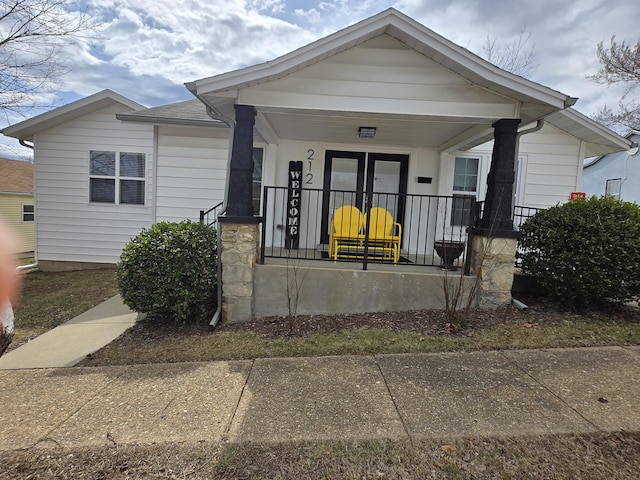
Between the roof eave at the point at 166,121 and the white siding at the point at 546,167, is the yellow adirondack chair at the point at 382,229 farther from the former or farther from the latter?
the roof eave at the point at 166,121

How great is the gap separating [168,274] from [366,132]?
12.2 feet

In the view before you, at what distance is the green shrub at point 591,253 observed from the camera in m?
4.11

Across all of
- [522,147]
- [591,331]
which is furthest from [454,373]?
[522,147]

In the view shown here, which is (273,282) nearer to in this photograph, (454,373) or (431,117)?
(454,373)

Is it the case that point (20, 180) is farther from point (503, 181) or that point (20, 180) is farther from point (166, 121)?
point (503, 181)

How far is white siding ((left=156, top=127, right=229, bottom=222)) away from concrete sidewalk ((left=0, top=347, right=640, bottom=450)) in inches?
185

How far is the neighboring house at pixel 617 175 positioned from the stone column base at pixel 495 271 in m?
10.8

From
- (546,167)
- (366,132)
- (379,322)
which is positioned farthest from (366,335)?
(546,167)

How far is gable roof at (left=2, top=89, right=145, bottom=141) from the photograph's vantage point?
289 inches

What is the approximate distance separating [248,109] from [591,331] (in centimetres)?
470

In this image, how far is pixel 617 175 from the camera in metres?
14.5

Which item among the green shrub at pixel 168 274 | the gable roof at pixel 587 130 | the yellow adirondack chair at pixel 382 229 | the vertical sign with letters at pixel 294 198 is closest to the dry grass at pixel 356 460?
the green shrub at pixel 168 274

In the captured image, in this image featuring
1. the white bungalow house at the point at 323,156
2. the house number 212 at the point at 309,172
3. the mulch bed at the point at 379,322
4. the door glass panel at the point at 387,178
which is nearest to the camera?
the mulch bed at the point at 379,322

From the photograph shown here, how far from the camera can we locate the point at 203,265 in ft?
14.4
